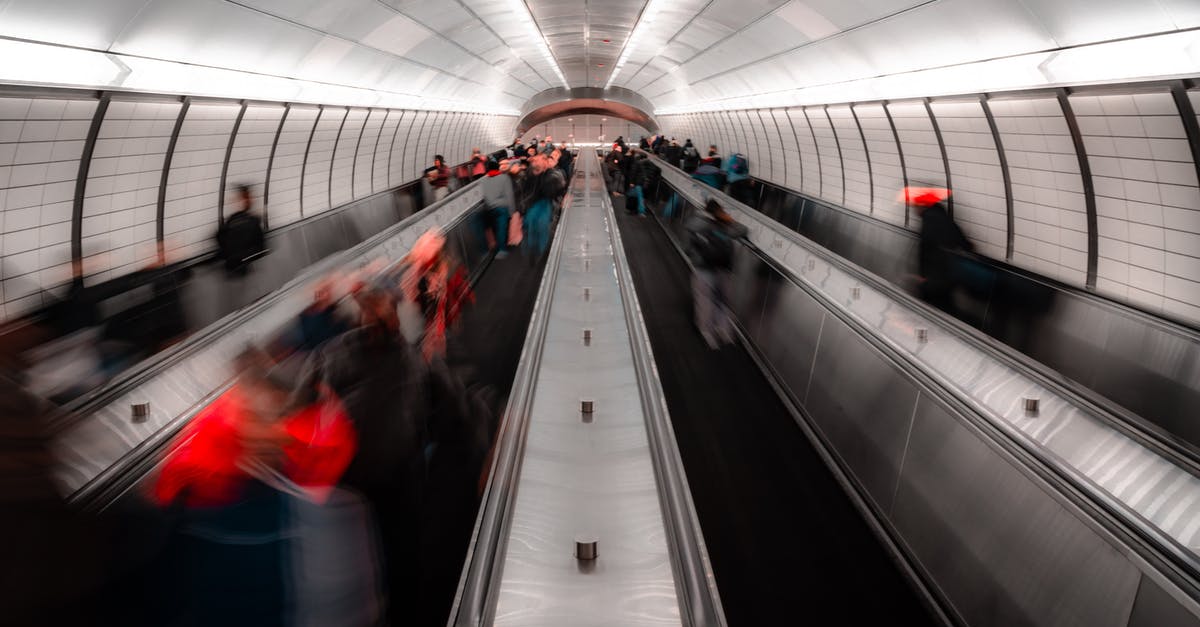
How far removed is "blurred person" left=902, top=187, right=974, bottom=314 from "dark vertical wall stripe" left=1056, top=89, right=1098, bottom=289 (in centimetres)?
166

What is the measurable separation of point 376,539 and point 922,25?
8.17 meters

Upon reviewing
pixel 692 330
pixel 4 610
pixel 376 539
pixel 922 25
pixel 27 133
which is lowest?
pixel 692 330

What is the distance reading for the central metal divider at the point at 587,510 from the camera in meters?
2.76

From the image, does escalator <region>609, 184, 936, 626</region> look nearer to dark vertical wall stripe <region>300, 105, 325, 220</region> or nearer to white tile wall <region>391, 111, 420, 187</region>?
dark vertical wall stripe <region>300, 105, 325, 220</region>

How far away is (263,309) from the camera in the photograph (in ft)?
19.9

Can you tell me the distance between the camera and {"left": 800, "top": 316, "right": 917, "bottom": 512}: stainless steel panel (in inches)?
175

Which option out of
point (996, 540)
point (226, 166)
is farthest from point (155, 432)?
point (226, 166)

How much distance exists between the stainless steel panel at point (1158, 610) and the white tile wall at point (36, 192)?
9.30m

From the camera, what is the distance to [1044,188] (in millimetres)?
8016

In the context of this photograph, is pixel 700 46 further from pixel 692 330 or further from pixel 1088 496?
pixel 1088 496

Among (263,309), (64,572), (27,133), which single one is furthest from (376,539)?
(27,133)

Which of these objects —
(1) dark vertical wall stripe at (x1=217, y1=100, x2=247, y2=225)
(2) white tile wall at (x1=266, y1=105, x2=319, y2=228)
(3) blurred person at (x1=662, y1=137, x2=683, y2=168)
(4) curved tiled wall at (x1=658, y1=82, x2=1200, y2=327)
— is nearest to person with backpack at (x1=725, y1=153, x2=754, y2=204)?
(4) curved tiled wall at (x1=658, y1=82, x2=1200, y2=327)

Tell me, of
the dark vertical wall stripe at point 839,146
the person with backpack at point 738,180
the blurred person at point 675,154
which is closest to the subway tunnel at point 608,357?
the dark vertical wall stripe at point 839,146

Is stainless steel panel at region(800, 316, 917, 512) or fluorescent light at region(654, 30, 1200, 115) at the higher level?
fluorescent light at region(654, 30, 1200, 115)
